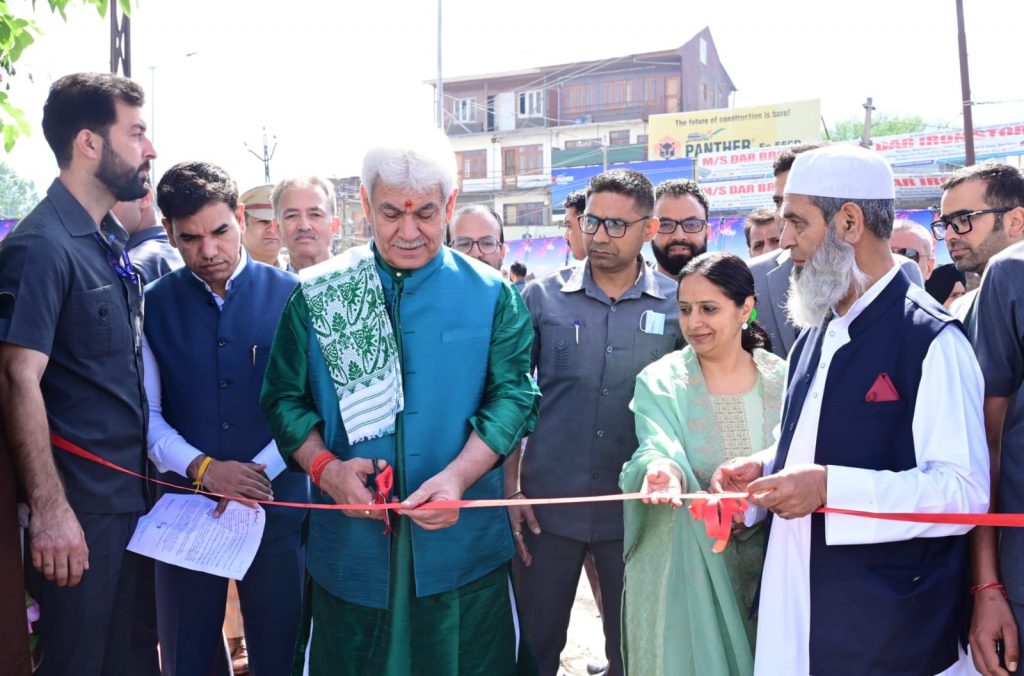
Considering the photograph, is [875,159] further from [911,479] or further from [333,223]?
[333,223]

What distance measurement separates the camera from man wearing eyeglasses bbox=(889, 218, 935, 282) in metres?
5.86

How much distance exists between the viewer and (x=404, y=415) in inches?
100

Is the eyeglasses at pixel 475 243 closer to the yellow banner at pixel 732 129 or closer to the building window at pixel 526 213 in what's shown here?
the yellow banner at pixel 732 129

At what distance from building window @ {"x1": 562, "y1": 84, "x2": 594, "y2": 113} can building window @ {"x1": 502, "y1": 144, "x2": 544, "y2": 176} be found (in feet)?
11.8

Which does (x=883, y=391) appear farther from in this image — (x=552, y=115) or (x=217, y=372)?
(x=552, y=115)

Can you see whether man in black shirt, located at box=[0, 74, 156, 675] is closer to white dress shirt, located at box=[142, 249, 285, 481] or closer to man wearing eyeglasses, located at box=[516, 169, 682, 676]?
white dress shirt, located at box=[142, 249, 285, 481]

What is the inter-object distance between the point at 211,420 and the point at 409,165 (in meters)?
1.37

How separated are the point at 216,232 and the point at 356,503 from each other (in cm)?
146

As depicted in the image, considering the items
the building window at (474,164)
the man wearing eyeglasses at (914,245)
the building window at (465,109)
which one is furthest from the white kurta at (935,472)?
the building window at (465,109)

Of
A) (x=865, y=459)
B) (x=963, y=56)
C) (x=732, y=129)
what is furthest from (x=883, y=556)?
(x=732, y=129)

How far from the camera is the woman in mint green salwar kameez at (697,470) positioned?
277 centimetres

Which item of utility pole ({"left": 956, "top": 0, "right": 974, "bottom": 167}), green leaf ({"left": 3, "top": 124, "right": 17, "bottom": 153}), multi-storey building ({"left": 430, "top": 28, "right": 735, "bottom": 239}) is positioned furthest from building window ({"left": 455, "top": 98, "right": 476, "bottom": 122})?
green leaf ({"left": 3, "top": 124, "right": 17, "bottom": 153})

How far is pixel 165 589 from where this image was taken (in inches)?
125

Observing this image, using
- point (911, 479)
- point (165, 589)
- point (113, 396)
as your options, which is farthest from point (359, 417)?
point (911, 479)
